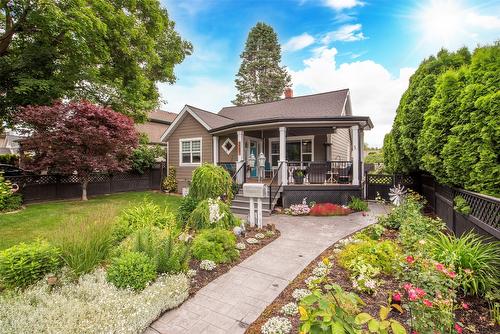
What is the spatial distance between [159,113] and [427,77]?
84.6ft

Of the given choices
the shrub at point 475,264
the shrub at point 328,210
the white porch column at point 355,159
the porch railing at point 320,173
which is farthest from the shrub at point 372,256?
the porch railing at point 320,173

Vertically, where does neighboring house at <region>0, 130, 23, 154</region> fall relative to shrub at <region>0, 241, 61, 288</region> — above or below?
above

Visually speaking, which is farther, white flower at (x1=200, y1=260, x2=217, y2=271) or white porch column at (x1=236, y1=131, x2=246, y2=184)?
white porch column at (x1=236, y1=131, x2=246, y2=184)

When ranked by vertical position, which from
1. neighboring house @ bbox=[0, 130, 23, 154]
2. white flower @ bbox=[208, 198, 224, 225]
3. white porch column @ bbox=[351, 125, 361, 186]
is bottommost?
white flower @ bbox=[208, 198, 224, 225]

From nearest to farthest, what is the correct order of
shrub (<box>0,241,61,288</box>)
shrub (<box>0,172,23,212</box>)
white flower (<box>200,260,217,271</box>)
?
shrub (<box>0,241,61,288</box>) < white flower (<box>200,260,217,271</box>) < shrub (<box>0,172,23,212</box>)

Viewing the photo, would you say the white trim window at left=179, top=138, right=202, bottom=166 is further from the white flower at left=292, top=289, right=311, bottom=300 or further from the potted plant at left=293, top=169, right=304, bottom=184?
the white flower at left=292, top=289, right=311, bottom=300

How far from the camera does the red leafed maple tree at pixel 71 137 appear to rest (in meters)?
9.27

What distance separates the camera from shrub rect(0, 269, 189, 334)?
2.43 m

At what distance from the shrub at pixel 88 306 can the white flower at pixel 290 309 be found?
1335 mm

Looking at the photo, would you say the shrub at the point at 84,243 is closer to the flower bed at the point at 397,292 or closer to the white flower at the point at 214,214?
the white flower at the point at 214,214

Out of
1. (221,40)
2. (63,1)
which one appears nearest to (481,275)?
(221,40)

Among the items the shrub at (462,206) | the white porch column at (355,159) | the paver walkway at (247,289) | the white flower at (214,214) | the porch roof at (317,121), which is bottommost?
the paver walkway at (247,289)

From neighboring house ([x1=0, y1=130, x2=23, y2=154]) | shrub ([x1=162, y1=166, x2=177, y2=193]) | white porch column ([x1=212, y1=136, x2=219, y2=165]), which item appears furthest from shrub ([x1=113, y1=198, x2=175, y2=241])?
neighboring house ([x1=0, y1=130, x2=23, y2=154])

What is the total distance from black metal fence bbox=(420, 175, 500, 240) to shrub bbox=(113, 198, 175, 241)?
5.77 meters
